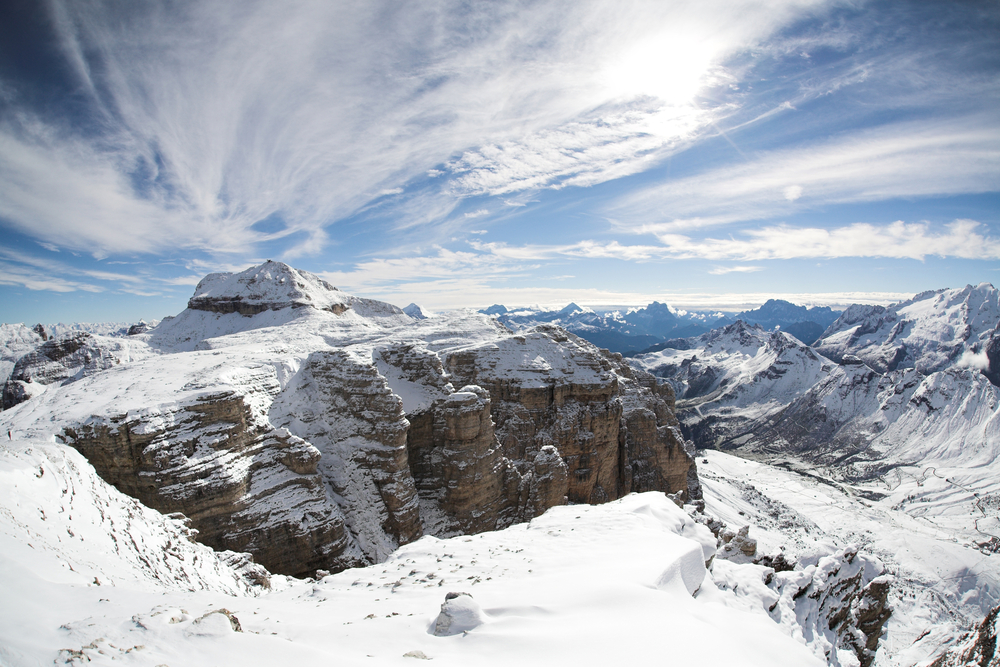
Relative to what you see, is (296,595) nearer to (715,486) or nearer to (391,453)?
(391,453)

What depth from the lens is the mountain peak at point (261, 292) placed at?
77.2 m

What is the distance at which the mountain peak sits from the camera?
77.2m

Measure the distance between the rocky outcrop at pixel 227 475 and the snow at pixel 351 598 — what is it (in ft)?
4.57

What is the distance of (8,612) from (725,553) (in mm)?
25266

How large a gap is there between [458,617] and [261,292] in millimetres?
83130

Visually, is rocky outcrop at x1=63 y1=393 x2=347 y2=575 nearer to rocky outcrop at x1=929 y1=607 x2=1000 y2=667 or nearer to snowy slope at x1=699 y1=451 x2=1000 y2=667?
snowy slope at x1=699 y1=451 x2=1000 y2=667

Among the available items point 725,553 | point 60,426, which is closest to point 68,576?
point 60,426

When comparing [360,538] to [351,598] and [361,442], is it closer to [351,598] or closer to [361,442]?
[361,442]

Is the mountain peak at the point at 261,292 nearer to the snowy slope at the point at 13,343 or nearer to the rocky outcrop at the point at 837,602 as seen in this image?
the snowy slope at the point at 13,343

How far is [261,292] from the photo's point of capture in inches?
3123

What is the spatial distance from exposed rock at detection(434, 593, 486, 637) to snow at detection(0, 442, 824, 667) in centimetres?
8

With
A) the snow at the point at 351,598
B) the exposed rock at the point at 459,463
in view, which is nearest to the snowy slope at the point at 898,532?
the snow at the point at 351,598

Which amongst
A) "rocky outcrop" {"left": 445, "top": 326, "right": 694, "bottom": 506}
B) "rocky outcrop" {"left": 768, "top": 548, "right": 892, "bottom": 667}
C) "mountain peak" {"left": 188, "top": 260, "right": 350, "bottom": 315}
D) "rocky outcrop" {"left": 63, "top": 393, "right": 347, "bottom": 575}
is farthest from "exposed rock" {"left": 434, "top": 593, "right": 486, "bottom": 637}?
"mountain peak" {"left": 188, "top": 260, "right": 350, "bottom": 315}

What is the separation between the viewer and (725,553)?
2152 centimetres
